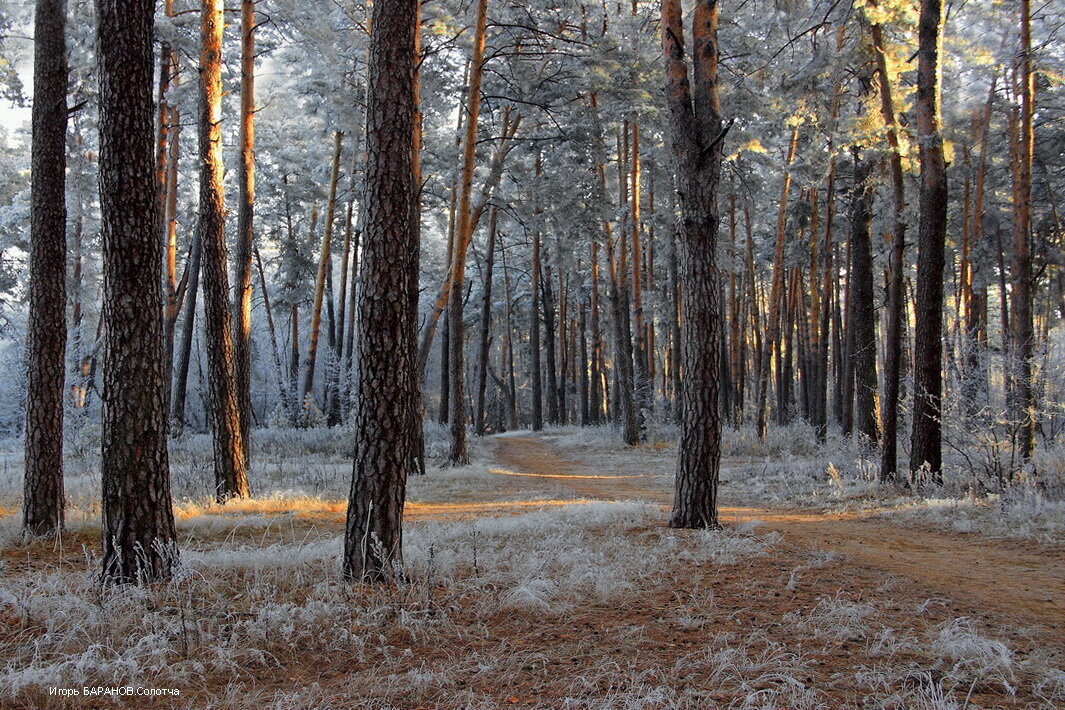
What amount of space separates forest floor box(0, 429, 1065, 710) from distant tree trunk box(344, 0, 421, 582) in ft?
1.43

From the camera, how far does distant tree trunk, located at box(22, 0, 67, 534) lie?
248 inches

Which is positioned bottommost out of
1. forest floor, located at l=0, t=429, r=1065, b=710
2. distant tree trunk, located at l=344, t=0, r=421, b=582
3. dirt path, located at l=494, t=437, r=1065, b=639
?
dirt path, located at l=494, t=437, r=1065, b=639

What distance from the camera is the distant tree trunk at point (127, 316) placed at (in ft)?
14.9

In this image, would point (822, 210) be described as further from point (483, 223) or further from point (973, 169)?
point (483, 223)

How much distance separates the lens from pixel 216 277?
8.86 m

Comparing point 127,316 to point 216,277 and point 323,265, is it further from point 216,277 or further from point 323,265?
point 323,265

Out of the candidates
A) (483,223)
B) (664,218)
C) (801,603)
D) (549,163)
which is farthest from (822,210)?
(801,603)

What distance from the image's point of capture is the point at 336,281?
46.6m

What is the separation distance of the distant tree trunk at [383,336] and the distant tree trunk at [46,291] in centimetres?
365

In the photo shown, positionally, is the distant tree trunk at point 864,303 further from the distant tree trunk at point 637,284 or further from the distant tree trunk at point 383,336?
the distant tree trunk at point 383,336

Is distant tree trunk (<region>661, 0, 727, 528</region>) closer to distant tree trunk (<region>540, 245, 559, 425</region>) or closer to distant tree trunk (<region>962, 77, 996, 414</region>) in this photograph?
distant tree trunk (<region>962, 77, 996, 414</region>)

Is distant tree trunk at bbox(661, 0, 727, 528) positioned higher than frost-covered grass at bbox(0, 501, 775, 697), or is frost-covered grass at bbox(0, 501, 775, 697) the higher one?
distant tree trunk at bbox(661, 0, 727, 528)

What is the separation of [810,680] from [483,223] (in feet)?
85.3

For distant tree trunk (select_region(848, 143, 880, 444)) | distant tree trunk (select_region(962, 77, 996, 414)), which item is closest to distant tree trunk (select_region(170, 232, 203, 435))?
distant tree trunk (select_region(848, 143, 880, 444))
